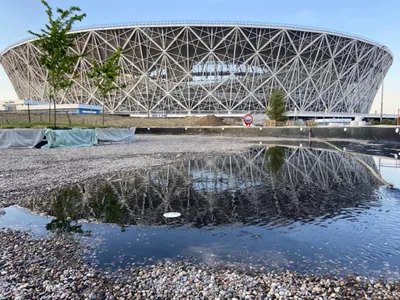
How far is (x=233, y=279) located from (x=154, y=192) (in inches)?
166

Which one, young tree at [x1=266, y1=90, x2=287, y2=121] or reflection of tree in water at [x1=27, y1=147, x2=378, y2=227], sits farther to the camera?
young tree at [x1=266, y1=90, x2=287, y2=121]

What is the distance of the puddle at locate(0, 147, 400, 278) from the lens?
11.9ft

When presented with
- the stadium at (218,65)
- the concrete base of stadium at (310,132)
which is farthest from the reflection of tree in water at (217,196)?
the stadium at (218,65)

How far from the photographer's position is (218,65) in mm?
60844

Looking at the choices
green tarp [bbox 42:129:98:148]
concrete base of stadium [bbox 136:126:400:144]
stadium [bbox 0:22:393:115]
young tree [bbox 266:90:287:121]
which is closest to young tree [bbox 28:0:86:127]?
green tarp [bbox 42:129:98:148]

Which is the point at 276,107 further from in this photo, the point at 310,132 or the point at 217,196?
the point at 217,196

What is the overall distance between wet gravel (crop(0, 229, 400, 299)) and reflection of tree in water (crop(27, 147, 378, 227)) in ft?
5.28

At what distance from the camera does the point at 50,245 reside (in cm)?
398

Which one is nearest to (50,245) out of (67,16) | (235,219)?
(235,219)

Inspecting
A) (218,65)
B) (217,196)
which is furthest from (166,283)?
(218,65)

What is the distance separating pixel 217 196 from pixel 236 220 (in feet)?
5.24

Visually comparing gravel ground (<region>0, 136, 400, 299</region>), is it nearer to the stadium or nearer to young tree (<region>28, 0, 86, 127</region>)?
young tree (<region>28, 0, 86, 127</region>)

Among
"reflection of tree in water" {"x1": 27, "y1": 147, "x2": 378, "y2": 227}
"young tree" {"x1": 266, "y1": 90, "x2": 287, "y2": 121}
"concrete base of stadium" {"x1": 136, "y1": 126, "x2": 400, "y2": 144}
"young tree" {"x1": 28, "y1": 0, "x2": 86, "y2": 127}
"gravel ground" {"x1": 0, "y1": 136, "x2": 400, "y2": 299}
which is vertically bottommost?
"reflection of tree in water" {"x1": 27, "y1": 147, "x2": 378, "y2": 227}

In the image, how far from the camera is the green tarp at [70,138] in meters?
19.1
